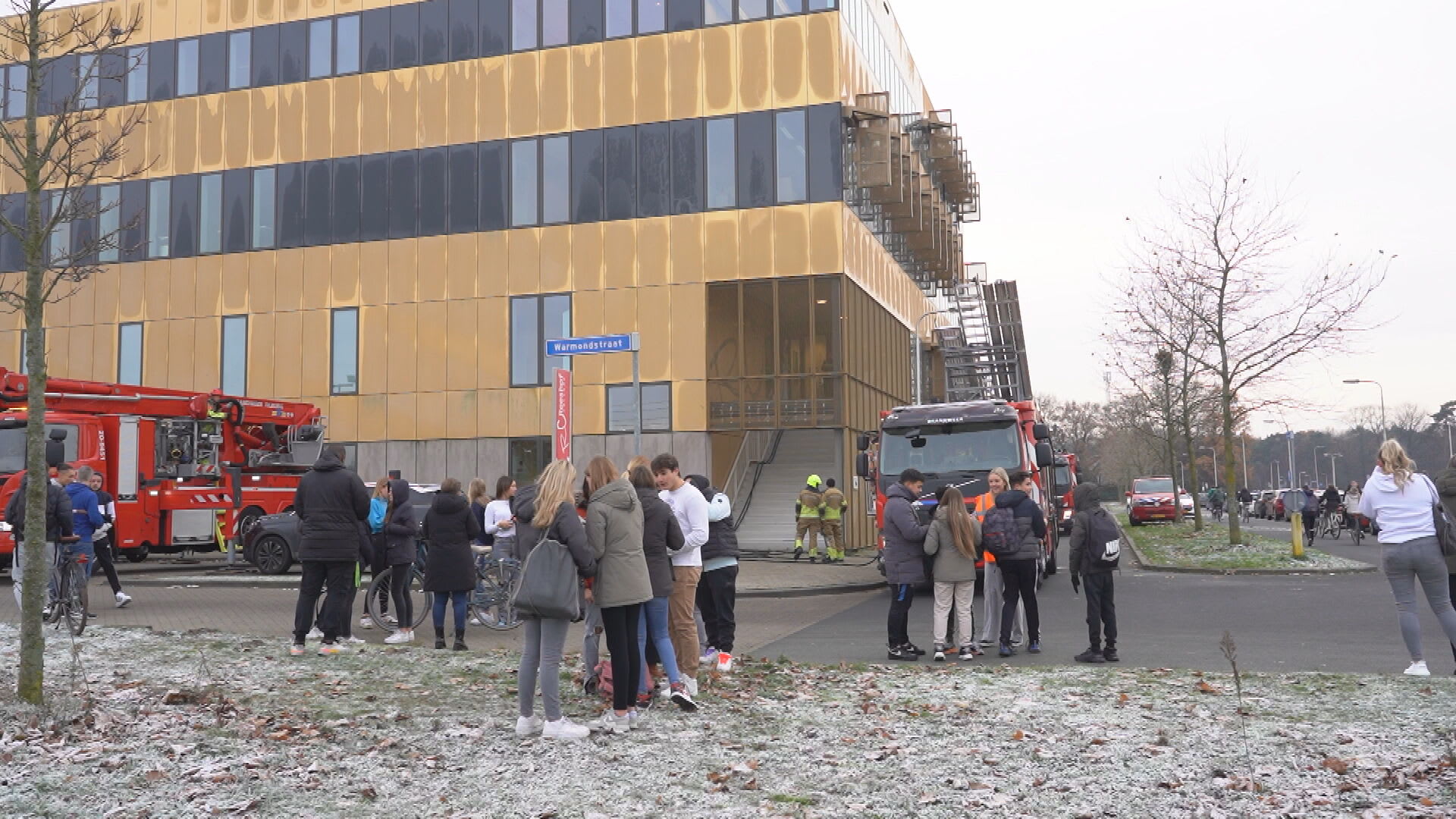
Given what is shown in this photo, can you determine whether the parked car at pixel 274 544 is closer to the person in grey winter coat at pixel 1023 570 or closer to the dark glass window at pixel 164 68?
the person in grey winter coat at pixel 1023 570

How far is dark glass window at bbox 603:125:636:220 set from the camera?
32.6m

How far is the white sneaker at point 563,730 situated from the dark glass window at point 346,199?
2968cm

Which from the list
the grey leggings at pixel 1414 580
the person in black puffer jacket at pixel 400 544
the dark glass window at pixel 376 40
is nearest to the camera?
the grey leggings at pixel 1414 580

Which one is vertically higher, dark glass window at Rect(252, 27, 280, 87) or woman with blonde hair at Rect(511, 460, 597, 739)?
dark glass window at Rect(252, 27, 280, 87)

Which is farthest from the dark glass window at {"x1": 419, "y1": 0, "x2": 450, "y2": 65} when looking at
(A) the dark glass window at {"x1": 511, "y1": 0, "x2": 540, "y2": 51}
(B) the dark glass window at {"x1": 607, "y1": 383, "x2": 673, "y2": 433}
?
(B) the dark glass window at {"x1": 607, "y1": 383, "x2": 673, "y2": 433}

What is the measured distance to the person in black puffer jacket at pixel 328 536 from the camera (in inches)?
450

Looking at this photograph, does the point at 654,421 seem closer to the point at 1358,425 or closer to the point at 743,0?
the point at 743,0

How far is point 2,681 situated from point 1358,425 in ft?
389

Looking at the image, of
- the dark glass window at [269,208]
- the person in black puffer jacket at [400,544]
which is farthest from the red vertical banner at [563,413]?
the dark glass window at [269,208]

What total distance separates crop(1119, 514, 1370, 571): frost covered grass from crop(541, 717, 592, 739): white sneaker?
18300 mm

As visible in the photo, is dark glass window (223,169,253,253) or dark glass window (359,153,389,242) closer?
dark glass window (359,153,389,242)

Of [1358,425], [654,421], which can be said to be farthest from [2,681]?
[1358,425]

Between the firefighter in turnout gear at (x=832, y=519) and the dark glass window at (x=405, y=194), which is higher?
the dark glass window at (x=405, y=194)

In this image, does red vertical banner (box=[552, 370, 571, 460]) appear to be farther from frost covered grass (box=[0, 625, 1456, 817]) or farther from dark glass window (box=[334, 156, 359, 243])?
dark glass window (box=[334, 156, 359, 243])
